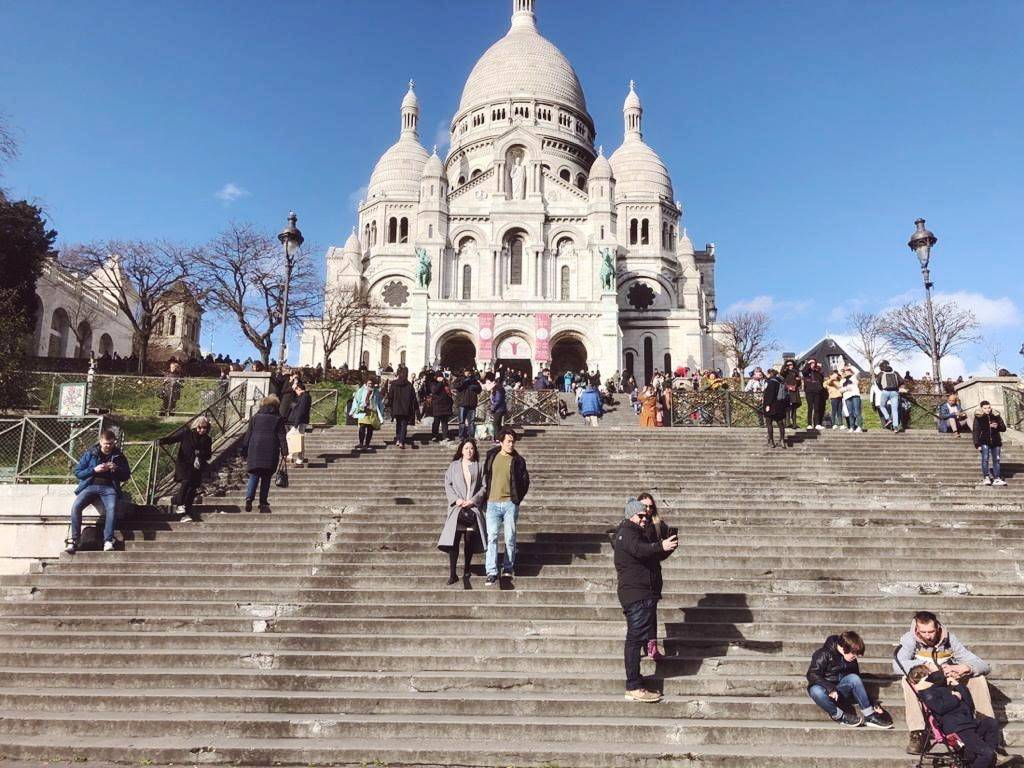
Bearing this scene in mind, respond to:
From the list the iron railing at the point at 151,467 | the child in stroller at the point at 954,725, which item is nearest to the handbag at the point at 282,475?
A: the iron railing at the point at 151,467

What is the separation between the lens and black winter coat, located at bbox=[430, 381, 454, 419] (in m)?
14.9

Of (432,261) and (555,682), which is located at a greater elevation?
(432,261)

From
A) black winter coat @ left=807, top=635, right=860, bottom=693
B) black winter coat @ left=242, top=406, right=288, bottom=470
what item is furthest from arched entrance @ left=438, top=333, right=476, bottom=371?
black winter coat @ left=807, top=635, right=860, bottom=693

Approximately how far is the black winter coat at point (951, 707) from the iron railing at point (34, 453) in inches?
417

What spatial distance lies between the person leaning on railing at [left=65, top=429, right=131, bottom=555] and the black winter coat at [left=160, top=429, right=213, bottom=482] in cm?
97

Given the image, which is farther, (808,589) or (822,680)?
(808,589)

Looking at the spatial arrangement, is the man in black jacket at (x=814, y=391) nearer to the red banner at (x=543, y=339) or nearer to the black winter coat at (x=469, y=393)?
the black winter coat at (x=469, y=393)

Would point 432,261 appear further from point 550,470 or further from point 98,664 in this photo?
point 98,664

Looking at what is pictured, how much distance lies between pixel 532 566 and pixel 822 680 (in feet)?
11.9

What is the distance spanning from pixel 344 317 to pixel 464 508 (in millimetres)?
34060

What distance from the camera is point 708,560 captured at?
896 centimetres

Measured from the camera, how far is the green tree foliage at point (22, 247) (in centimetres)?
2892

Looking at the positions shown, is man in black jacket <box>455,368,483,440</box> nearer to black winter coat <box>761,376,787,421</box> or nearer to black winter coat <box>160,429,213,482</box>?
black winter coat <box>160,429,213,482</box>

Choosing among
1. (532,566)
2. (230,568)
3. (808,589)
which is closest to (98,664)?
(230,568)
